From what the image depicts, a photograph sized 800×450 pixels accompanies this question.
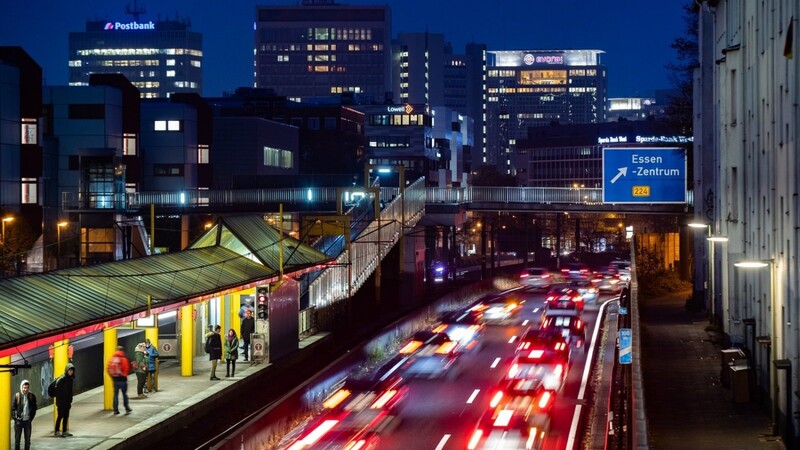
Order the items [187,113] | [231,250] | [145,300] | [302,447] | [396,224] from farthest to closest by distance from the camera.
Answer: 1. [187,113]
2. [396,224]
3. [231,250]
4. [145,300]
5. [302,447]

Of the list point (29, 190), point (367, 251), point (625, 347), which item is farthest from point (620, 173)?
point (29, 190)

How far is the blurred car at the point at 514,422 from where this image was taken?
27094mm

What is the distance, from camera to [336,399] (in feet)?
106

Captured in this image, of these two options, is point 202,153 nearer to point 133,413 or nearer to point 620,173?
point 620,173

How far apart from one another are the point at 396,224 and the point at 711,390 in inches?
1321

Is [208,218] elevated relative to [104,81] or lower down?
lower down

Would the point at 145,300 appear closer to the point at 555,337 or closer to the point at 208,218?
the point at 555,337

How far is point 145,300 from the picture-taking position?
30453 mm

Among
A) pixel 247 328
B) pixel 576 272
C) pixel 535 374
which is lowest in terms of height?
pixel 535 374

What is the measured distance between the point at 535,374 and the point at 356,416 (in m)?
8.11

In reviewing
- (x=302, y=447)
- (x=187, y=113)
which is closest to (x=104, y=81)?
(x=187, y=113)

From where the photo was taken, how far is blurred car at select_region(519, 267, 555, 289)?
86.1 metres

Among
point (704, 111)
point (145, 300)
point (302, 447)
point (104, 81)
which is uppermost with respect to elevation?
point (104, 81)

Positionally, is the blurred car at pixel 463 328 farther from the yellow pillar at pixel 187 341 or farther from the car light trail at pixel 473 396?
the yellow pillar at pixel 187 341
